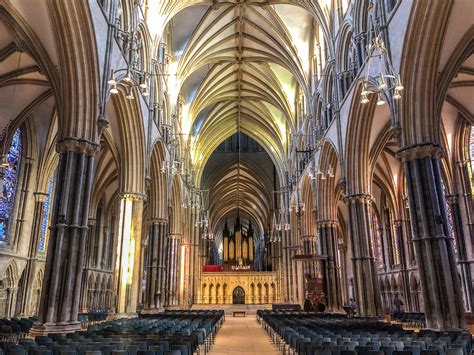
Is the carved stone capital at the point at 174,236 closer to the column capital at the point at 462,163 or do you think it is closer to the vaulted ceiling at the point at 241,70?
the vaulted ceiling at the point at 241,70

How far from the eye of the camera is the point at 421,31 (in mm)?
11578

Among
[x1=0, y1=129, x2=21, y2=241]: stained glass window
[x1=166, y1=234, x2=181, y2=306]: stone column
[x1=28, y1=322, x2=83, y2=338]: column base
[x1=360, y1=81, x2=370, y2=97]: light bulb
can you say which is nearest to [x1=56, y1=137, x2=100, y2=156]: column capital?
[x1=28, y1=322, x2=83, y2=338]: column base

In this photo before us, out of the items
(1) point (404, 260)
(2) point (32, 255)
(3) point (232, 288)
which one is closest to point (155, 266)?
(2) point (32, 255)

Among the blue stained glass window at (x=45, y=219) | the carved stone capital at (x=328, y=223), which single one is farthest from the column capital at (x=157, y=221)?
the carved stone capital at (x=328, y=223)

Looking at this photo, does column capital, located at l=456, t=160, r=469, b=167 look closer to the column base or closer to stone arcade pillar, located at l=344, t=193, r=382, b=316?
stone arcade pillar, located at l=344, t=193, r=382, b=316

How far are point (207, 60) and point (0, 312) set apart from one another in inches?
792

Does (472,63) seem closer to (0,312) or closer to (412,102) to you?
(412,102)

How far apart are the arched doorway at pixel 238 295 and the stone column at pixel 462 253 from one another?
2321 centimetres

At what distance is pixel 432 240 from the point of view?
35.8ft

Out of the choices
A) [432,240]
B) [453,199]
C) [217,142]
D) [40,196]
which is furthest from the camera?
[217,142]

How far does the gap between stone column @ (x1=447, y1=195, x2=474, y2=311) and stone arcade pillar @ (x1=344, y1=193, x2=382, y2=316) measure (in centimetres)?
634

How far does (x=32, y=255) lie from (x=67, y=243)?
1169cm

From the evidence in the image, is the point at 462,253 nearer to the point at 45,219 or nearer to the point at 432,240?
the point at 432,240

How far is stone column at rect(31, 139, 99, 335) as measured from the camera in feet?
33.4
